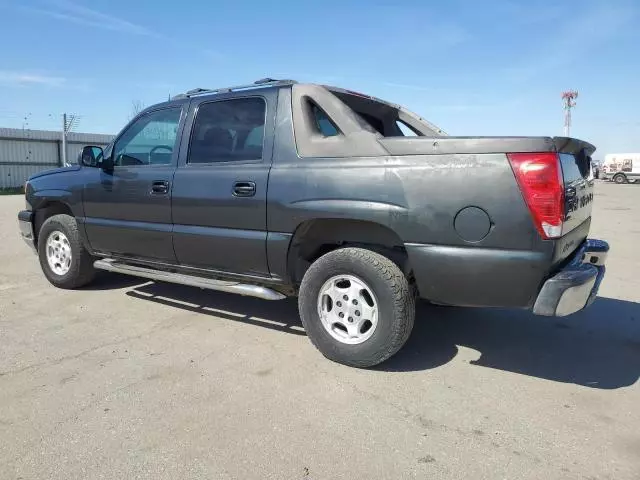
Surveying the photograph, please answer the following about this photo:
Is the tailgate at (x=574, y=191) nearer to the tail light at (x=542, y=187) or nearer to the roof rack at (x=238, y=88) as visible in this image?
the tail light at (x=542, y=187)

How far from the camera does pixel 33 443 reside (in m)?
2.62

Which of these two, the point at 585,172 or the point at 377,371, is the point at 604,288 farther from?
the point at 377,371

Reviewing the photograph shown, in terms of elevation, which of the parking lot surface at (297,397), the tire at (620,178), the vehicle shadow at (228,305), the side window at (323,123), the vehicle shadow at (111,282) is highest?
the tire at (620,178)

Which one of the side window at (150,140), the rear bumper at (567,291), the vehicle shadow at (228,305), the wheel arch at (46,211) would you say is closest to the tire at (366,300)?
the vehicle shadow at (228,305)

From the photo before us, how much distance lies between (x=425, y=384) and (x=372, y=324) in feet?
1.70

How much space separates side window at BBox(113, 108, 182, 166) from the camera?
15.1 feet

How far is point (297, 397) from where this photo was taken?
316 centimetres

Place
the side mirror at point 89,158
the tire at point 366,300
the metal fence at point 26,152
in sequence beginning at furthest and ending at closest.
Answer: the metal fence at point 26,152, the side mirror at point 89,158, the tire at point 366,300

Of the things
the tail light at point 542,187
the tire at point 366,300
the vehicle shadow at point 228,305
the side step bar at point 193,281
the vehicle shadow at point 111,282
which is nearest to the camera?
the tail light at point 542,187

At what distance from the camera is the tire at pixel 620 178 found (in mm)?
44469

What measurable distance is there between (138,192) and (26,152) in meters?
33.7

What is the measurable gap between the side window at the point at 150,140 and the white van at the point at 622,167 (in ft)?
159

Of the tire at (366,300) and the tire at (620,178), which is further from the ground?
the tire at (620,178)

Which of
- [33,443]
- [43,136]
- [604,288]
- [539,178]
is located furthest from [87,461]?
[43,136]
